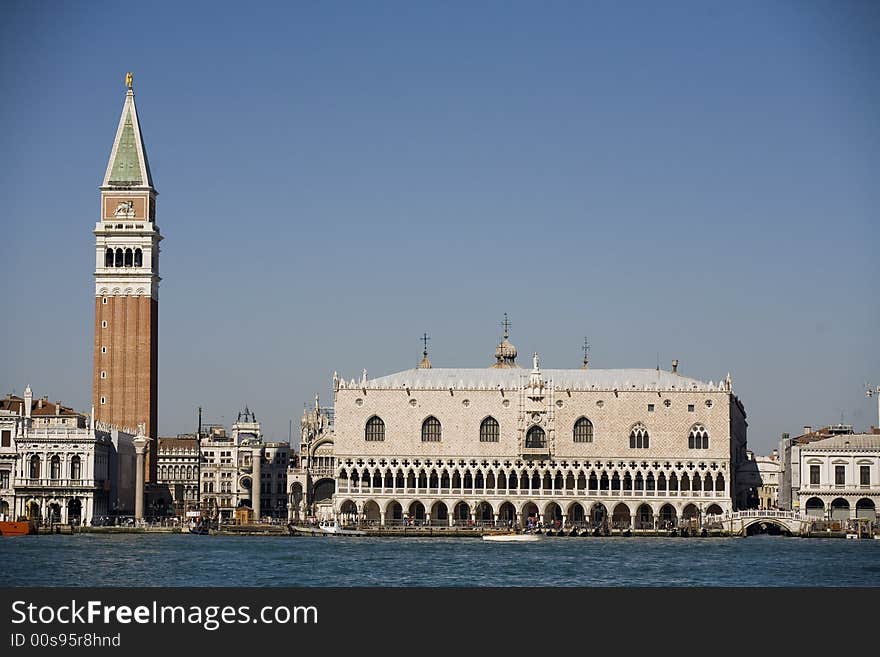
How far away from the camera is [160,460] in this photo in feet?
479

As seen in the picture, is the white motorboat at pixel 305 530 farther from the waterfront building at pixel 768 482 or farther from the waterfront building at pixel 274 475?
the waterfront building at pixel 768 482

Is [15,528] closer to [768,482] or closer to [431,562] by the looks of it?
[431,562]

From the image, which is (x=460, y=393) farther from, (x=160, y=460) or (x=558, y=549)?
Result: (x=160, y=460)

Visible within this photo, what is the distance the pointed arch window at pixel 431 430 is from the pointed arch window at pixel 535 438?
525 centimetres

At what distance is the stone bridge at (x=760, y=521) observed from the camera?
106062 mm

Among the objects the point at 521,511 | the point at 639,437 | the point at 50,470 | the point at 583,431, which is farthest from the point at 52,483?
the point at 639,437

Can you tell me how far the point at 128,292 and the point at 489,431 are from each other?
87.0 ft

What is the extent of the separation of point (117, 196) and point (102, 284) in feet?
20.6

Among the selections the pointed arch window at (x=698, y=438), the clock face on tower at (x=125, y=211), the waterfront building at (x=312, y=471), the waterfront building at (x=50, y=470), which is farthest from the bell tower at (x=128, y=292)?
the pointed arch window at (x=698, y=438)

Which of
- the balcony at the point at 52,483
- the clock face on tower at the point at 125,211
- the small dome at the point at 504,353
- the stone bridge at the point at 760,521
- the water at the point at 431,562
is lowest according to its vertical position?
the water at the point at 431,562

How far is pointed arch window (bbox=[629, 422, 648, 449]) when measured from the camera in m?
110

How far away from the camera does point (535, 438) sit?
11125 cm
